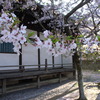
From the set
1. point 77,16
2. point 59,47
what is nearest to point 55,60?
point 77,16

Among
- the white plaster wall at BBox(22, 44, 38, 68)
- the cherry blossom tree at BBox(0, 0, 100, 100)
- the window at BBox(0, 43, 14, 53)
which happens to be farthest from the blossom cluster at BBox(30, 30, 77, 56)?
the white plaster wall at BBox(22, 44, 38, 68)

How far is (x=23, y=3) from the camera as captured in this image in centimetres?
617

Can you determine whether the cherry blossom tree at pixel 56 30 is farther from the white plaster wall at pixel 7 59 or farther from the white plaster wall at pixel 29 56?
the white plaster wall at pixel 7 59

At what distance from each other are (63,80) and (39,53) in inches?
120

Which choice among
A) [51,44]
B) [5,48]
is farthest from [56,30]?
[51,44]

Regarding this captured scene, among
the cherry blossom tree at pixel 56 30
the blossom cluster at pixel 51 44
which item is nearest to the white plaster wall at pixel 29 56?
the cherry blossom tree at pixel 56 30

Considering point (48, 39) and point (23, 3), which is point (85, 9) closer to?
point (23, 3)

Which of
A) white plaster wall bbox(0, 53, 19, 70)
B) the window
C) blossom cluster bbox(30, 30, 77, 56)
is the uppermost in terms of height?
the window

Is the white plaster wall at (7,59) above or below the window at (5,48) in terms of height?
below

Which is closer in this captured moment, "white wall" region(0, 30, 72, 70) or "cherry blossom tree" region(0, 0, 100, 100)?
"cherry blossom tree" region(0, 0, 100, 100)

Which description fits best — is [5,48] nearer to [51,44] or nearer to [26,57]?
[26,57]

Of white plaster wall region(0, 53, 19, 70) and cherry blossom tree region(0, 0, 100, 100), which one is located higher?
cherry blossom tree region(0, 0, 100, 100)

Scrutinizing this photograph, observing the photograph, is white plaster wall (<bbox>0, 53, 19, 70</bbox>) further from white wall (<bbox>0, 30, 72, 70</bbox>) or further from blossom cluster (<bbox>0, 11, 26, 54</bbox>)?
blossom cluster (<bbox>0, 11, 26, 54</bbox>)

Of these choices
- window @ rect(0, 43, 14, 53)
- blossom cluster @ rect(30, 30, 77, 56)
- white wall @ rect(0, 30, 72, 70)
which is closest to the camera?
blossom cluster @ rect(30, 30, 77, 56)
